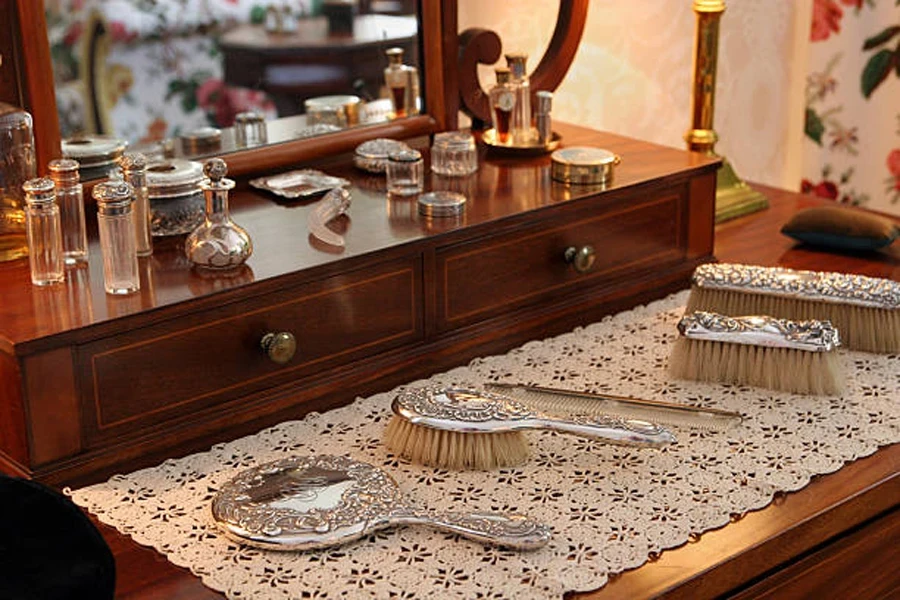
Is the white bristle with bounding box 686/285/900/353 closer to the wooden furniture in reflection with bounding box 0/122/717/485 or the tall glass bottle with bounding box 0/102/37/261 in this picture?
the wooden furniture in reflection with bounding box 0/122/717/485

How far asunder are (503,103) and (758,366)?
0.47 metres

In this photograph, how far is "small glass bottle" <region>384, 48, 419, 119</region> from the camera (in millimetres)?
1551

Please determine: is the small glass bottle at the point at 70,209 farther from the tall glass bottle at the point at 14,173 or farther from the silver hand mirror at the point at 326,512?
the silver hand mirror at the point at 326,512

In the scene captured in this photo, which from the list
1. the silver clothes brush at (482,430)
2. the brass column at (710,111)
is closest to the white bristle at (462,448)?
the silver clothes brush at (482,430)

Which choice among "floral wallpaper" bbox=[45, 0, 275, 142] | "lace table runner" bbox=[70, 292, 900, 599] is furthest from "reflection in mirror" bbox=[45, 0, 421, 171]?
"lace table runner" bbox=[70, 292, 900, 599]

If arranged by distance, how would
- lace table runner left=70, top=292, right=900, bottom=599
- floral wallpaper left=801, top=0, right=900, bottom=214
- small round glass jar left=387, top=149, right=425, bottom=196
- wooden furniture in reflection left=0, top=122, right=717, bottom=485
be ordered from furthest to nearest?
floral wallpaper left=801, top=0, right=900, bottom=214 → small round glass jar left=387, top=149, right=425, bottom=196 → wooden furniture in reflection left=0, top=122, right=717, bottom=485 → lace table runner left=70, top=292, right=900, bottom=599

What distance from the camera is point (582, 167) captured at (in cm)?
145

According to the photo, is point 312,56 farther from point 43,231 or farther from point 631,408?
point 631,408

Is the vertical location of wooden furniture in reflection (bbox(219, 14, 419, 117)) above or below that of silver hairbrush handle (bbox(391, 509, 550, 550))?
above


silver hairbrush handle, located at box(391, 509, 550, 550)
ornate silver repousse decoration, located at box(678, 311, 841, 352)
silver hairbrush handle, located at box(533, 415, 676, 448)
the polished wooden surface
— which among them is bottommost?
the polished wooden surface

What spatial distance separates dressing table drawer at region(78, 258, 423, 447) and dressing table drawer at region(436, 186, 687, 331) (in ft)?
0.19

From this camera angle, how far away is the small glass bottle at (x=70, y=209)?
119 centimetres

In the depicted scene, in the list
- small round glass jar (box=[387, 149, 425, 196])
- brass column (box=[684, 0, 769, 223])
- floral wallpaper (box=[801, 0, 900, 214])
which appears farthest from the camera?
floral wallpaper (box=[801, 0, 900, 214])

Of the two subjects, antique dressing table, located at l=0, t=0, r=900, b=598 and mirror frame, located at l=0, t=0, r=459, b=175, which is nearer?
antique dressing table, located at l=0, t=0, r=900, b=598
